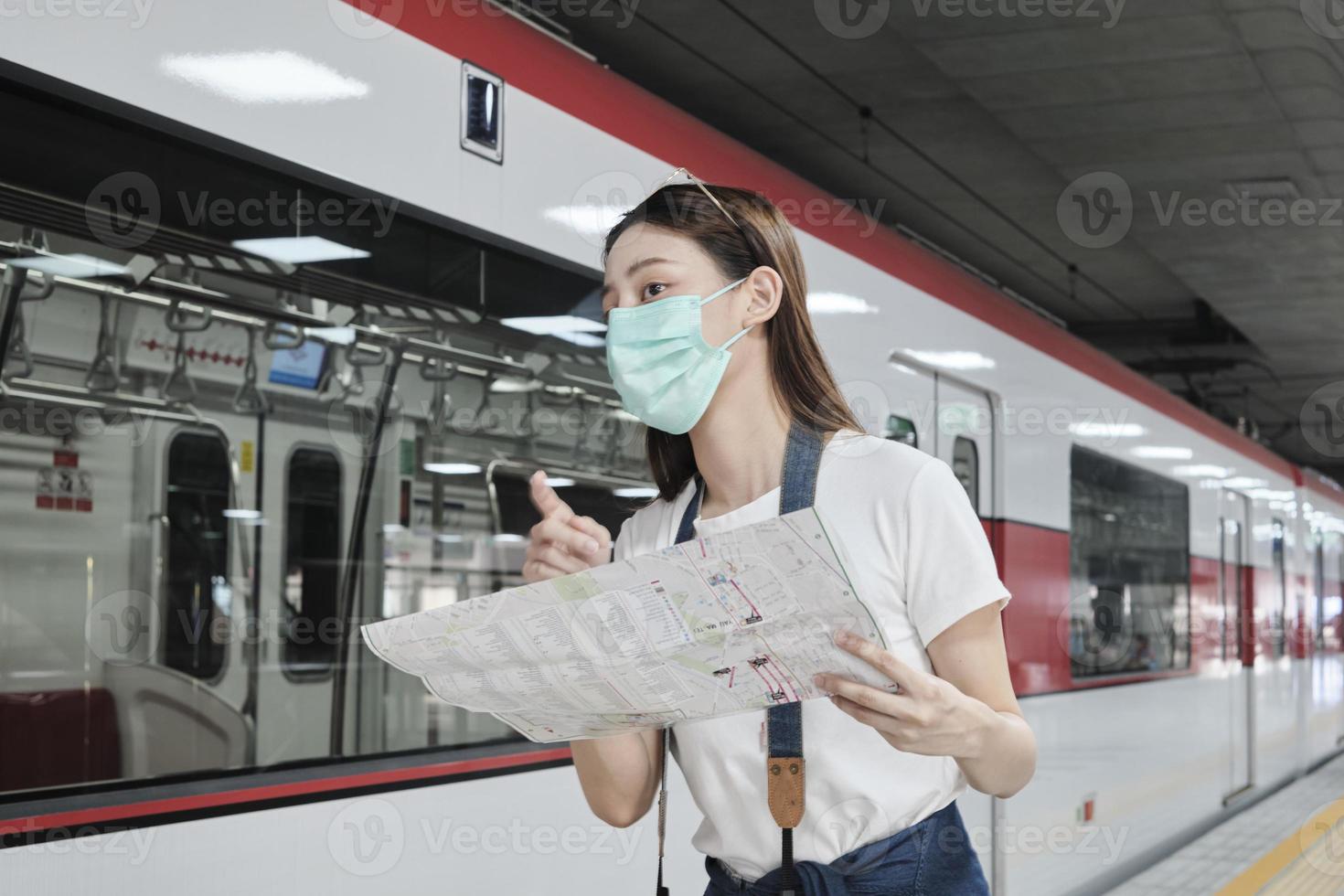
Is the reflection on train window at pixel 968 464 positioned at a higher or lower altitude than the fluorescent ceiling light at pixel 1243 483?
lower

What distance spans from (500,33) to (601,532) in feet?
5.89

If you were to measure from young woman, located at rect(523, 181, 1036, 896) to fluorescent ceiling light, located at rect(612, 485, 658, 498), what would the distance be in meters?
1.83

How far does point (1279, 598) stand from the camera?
40.9 ft

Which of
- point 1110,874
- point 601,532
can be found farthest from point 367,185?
point 1110,874

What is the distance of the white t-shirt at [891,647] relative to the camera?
152cm

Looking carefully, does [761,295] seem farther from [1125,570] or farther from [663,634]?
[1125,570]

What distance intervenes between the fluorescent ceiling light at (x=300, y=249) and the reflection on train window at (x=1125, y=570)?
4413 millimetres

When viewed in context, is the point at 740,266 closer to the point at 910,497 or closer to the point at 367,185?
the point at 910,497

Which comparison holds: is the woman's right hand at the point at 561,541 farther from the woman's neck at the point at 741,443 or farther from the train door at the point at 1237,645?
the train door at the point at 1237,645

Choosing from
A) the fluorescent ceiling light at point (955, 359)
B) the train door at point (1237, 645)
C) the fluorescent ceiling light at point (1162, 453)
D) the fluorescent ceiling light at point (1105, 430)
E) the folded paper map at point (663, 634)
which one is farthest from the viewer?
the train door at point (1237, 645)

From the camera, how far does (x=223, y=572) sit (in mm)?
4500

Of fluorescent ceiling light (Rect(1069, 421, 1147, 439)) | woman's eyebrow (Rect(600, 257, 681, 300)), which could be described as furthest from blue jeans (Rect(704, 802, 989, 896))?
fluorescent ceiling light (Rect(1069, 421, 1147, 439))

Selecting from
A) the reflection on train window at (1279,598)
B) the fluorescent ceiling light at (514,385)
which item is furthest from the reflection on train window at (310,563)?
the reflection on train window at (1279,598)

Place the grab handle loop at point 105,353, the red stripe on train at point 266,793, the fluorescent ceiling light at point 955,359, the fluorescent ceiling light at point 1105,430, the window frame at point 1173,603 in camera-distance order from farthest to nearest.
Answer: the fluorescent ceiling light at point 1105,430
the window frame at point 1173,603
the fluorescent ceiling light at point 955,359
the grab handle loop at point 105,353
the red stripe on train at point 266,793
